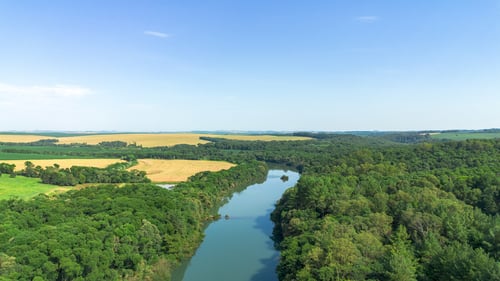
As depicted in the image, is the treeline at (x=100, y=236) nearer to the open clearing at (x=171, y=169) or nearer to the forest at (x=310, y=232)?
the forest at (x=310, y=232)

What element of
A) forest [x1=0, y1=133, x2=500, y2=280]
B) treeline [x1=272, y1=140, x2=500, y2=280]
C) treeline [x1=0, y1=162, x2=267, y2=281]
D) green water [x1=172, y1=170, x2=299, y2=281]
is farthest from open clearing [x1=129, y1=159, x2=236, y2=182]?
treeline [x1=272, y1=140, x2=500, y2=280]

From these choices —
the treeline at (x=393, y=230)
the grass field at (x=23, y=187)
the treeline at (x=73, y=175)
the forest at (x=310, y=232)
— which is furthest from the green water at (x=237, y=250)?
the grass field at (x=23, y=187)

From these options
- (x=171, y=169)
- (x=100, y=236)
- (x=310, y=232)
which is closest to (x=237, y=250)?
(x=310, y=232)

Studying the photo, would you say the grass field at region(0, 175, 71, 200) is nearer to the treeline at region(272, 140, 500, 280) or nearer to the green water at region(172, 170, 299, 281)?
the green water at region(172, 170, 299, 281)

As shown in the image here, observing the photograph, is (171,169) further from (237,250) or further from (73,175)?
(237,250)

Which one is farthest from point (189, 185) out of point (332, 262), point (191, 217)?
point (332, 262)

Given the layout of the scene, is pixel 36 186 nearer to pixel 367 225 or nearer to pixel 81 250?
pixel 81 250

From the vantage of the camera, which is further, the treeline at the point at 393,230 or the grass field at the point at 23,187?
the grass field at the point at 23,187
